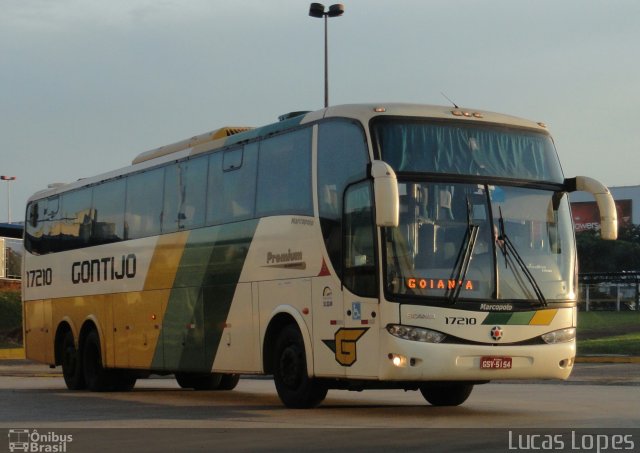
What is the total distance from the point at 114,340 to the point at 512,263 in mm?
9192

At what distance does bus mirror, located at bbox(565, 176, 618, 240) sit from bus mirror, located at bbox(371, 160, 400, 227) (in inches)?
111

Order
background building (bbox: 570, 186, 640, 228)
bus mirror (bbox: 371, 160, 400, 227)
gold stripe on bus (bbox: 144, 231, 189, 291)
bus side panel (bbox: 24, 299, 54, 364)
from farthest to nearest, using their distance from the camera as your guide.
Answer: background building (bbox: 570, 186, 640, 228), bus side panel (bbox: 24, 299, 54, 364), gold stripe on bus (bbox: 144, 231, 189, 291), bus mirror (bbox: 371, 160, 400, 227)

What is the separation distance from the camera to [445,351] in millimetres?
14266

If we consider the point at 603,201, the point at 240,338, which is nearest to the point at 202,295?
the point at 240,338

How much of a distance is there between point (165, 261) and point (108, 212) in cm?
291

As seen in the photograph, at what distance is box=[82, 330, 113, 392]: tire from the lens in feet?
74.3

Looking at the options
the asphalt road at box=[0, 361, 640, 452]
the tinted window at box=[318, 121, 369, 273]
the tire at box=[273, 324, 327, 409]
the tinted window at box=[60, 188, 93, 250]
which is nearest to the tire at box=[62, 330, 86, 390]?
the asphalt road at box=[0, 361, 640, 452]

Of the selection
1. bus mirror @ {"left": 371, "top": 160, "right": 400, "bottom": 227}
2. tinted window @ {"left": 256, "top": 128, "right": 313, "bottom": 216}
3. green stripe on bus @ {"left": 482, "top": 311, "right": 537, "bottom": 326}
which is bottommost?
green stripe on bus @ {"left": 482, "top": 311, "right": 537, "bottom": 326}

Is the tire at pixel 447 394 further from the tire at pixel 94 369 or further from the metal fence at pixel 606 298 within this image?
the metal fence at pixel 606 298

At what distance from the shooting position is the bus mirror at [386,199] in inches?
542

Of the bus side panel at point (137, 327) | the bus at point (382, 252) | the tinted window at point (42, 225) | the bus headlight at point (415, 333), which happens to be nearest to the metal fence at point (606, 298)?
the tinted window at point (42, 225)

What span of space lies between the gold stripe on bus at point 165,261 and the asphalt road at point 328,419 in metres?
1.82

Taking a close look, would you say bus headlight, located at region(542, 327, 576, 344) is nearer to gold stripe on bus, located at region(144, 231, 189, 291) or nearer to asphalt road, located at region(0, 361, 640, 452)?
asphalt road, located at region(0, 361, 640, 452)
